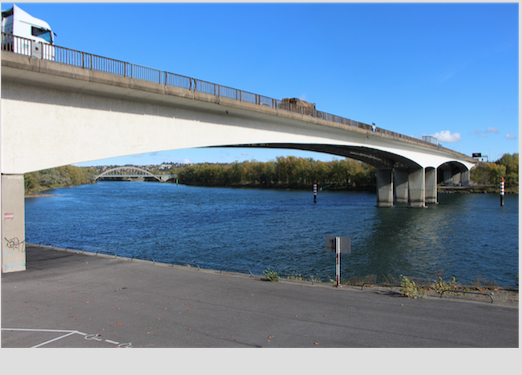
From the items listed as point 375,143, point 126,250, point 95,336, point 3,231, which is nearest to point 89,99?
point 3,231

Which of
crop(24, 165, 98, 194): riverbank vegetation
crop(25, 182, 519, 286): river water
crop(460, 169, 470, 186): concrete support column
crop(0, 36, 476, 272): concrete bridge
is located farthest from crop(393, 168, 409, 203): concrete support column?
→ crop(24, 165, 98, 194): riverbank vegetation

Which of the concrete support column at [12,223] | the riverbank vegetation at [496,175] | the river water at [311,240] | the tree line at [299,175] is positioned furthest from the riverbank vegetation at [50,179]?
the riverbank vegetation at [496,175]

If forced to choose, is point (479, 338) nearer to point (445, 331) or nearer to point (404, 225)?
point (445, 331)

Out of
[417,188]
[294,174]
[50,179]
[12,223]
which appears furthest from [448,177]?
[50,179]

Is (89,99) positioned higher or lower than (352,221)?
higher

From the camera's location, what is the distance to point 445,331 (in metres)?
7.72

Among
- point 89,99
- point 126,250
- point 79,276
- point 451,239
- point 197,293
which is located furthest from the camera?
point 451,239

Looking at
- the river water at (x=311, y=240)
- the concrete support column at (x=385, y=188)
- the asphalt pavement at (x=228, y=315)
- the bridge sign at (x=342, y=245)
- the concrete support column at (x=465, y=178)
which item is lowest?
the river water at (x=311, y=240)

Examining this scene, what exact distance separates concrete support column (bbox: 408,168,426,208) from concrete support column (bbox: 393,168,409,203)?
77.1 inches

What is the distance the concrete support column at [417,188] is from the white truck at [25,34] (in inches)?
1988

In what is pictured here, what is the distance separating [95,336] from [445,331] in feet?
23.5

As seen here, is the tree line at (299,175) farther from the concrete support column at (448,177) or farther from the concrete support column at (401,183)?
the concrete support column at (401,183)

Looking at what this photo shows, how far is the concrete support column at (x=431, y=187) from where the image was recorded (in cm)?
6034

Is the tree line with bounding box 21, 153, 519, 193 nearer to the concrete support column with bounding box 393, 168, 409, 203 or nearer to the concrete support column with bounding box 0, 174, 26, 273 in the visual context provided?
the concrete support column with bounding box 393, 168, 409, 203
